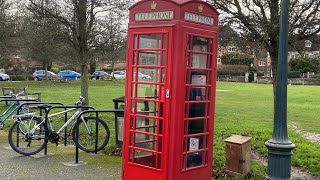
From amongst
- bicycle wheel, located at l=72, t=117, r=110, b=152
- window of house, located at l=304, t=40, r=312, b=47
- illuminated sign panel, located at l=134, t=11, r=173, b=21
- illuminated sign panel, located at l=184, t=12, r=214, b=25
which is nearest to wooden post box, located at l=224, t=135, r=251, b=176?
illuminated sign panel, located at l=184, t=12, r=214, b=25

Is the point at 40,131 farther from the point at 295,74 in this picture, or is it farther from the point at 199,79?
the point at 295,74

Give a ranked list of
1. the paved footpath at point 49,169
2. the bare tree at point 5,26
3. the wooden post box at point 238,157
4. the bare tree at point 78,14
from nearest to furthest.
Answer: the wooden post box at point 238,157 → the paved footpath at point 49,169 → the bare tree at point 78,14 → the bare tree at point 5,26

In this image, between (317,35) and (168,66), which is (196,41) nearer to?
(168,66)

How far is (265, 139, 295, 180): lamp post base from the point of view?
4.35 metres

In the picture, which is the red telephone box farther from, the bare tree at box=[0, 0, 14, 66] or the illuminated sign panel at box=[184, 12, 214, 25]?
the bare tree at box=[0, 0, 14, 66]

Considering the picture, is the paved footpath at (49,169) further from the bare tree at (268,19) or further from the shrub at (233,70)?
the shrub at (233,70)

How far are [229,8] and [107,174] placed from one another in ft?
12.7

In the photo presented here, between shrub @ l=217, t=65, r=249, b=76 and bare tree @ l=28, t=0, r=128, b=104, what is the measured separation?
48333 mm

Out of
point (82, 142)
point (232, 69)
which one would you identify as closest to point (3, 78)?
point (232, 69)

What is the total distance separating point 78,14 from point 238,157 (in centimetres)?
780

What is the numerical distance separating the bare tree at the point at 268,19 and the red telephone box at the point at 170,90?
277 cm

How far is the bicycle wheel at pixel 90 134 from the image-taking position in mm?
7376

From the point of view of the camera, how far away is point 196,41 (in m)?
4.70

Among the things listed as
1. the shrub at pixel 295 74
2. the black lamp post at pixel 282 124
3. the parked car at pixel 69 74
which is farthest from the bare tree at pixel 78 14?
the shrub at pixel 295 74
